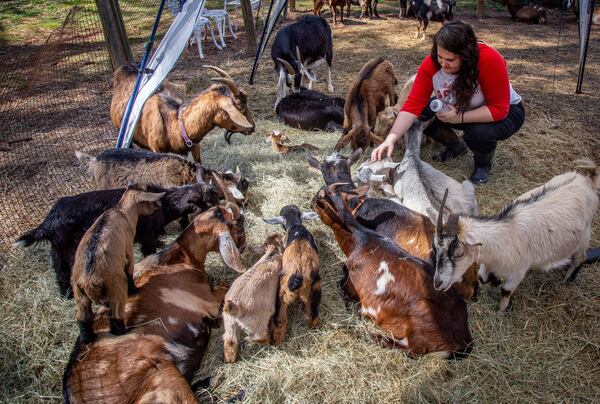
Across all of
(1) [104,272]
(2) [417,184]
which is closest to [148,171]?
(1) [104,272]

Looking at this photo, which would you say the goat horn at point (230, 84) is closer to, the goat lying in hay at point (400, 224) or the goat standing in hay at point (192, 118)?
the goat standing in hay at point (192, 118)

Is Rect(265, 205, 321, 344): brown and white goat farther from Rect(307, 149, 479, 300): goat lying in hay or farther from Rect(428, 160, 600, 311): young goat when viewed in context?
Rect(428, 160, 600, 311): young goat

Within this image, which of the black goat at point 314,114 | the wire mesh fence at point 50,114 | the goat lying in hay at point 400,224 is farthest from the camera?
the black goat at point 314,114

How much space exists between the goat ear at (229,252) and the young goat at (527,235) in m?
1.36

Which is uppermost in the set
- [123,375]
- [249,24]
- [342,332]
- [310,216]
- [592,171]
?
[249,24]

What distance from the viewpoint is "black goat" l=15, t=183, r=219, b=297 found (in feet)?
10.4

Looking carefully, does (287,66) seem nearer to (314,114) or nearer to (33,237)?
(314,114)

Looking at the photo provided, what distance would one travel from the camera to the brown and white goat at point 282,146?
17.2 ft

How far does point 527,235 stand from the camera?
302 centimetres

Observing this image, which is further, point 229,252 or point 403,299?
point 229,252

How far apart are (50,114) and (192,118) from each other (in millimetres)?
3515

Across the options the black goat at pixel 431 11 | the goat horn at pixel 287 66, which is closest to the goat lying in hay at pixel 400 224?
the goat horn at pixel 287 66

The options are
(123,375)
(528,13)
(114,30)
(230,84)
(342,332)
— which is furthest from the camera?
(528,13)

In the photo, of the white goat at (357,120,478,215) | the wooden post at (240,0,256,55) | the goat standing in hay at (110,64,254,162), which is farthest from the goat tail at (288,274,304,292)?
the wooden post at (240,0,256,55)
